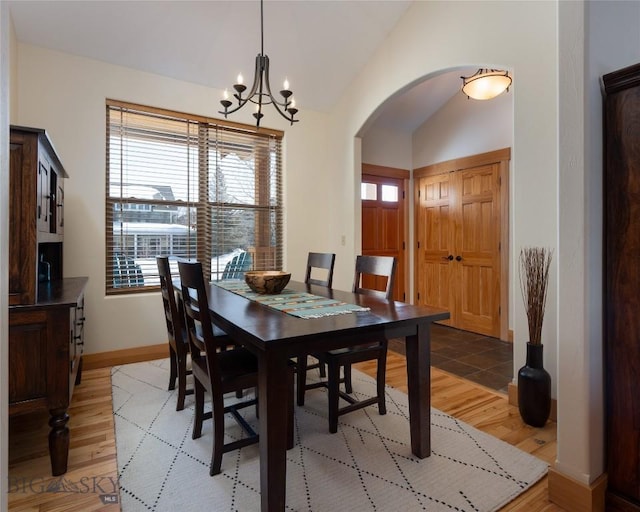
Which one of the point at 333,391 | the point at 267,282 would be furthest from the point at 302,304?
the point at 333,391

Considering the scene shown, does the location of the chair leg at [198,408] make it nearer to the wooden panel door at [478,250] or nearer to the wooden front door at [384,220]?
the wooden front door at [384,220]

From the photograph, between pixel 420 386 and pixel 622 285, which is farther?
pixel 420 386

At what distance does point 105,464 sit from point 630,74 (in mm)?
2879

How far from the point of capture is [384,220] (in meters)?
5.03

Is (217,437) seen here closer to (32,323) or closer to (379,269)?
(32,323)

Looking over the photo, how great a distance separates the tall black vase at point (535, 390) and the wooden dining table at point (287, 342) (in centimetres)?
75

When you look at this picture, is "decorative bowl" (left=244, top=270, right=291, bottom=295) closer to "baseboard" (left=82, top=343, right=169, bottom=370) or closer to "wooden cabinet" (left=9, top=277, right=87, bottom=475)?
"wooden cabinet" (left=9, top=277, right=87, bottom=475)

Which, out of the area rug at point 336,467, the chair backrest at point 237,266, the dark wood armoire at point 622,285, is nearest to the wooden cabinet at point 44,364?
the area rug at point 336,467

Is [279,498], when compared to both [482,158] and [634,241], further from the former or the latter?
[482,158]

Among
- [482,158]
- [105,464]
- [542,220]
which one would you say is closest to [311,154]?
[482,158]

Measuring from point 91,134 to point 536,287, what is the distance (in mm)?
3688

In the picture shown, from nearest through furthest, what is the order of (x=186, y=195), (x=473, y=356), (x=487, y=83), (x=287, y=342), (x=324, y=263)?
(x=287, y=342) → (x=324, y=263) → (x=487, y=83) → (x=473, y=356) → (x=186, y=195)

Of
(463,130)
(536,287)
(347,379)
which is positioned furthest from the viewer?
(463,130)

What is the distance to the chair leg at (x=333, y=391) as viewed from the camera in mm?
1956
